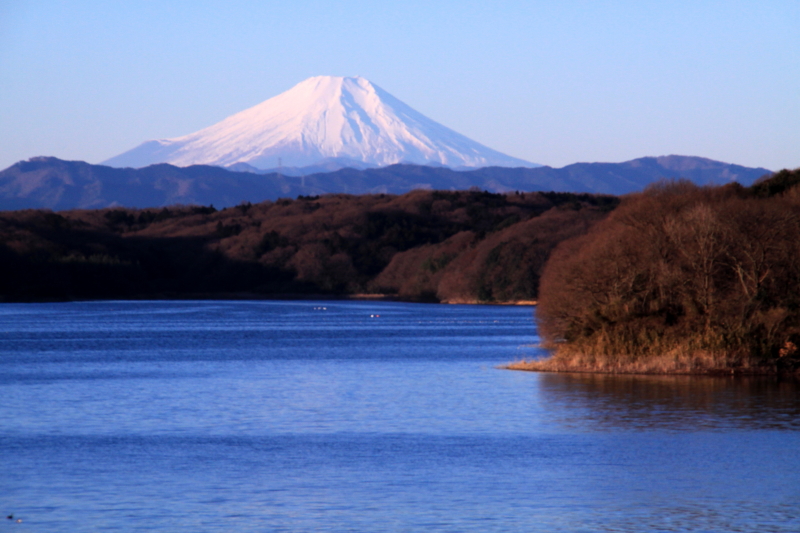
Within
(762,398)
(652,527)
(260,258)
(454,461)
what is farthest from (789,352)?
(260,258)

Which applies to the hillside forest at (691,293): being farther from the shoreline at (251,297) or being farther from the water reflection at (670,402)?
the shoreline at (251,297)

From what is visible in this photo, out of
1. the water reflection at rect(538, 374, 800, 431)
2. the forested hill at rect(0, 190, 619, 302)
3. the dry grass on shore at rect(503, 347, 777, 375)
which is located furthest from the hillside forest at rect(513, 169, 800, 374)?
the forested hill at rect(0, 190, 619, 302)

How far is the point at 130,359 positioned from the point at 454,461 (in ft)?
106

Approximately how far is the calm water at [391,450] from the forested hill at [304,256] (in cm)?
9682

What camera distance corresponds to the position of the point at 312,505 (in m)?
17.0

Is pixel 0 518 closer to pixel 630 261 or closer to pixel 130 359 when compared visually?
pixel 630 261

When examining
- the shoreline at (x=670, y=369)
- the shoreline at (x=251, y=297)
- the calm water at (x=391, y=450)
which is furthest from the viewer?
the shoreline at (x=251, y=297)

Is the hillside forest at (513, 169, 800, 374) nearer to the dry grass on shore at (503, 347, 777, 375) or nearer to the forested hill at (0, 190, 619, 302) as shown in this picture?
the dry grass on shore at (503, 347, 777, 375)

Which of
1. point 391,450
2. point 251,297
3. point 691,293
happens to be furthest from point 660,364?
point 251,297

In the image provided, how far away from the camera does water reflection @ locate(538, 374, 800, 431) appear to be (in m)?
25.7

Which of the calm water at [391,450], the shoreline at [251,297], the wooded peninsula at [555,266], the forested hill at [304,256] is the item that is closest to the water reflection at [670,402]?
the calm water at [391,450]

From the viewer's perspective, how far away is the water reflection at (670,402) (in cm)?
2567

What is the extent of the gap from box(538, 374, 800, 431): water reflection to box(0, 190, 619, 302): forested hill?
97.6m

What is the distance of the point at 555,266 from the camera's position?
41125mm
